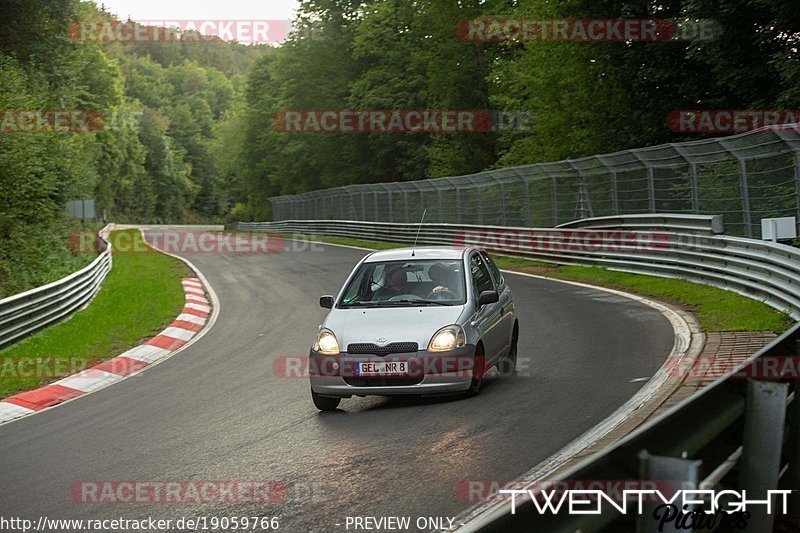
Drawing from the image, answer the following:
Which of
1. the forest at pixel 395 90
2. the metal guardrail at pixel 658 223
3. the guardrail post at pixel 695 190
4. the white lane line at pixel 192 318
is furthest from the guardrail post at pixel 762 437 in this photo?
the forest at pixel 395 90

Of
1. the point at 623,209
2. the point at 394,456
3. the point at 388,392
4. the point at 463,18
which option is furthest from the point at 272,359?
the point at 463,18

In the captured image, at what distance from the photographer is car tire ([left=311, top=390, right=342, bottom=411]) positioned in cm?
974

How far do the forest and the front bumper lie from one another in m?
16.0

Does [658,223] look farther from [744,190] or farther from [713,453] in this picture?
[713,453]

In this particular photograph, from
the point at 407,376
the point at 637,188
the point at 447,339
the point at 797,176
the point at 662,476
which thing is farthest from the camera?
the point at 637,188

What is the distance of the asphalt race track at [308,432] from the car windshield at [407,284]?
1046mm

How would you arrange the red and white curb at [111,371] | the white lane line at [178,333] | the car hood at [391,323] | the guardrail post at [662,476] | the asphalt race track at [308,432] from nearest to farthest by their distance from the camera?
the guardrail post at [662,476]
the asphalt race track at [308,432]
the car hood at [391,323]
the red and white curb at [111,371]
the white lane line at [178,333]

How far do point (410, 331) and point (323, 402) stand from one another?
1.14 meters

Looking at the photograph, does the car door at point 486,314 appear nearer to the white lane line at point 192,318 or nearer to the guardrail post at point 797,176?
the guardrail post at point 797,176

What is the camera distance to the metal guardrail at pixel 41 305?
53.4ft

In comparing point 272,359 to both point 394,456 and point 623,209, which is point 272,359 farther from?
point 623,209

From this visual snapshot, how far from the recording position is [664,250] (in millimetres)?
21328

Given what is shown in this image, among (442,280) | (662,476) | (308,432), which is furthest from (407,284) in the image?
(662,476)

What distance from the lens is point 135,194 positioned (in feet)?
390
